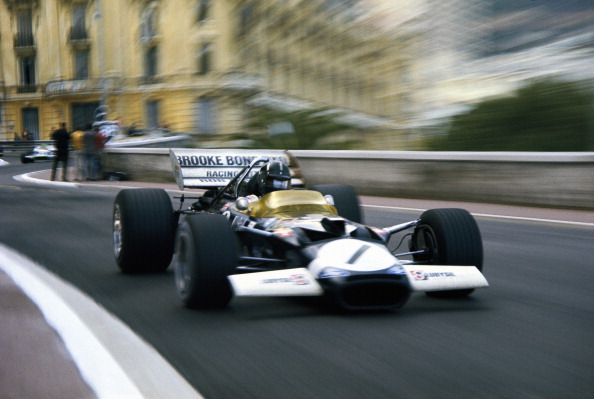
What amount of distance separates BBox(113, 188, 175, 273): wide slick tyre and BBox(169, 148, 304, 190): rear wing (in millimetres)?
1066

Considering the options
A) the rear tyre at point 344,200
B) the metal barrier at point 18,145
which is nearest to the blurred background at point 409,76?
the rear tyre at point 344,200

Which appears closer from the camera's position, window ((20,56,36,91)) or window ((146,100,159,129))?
window ((146,100,159,129))

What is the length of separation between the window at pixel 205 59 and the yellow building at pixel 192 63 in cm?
7

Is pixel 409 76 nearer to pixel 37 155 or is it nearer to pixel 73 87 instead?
pixel 37 155

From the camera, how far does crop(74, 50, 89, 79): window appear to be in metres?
59.2

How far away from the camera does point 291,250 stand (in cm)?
615

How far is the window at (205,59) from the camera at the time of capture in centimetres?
4766

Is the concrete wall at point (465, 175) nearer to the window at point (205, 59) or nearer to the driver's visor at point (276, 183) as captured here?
the driver's visor at point (276, 183)

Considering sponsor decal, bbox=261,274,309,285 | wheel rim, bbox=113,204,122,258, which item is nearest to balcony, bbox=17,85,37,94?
wheel rim, bbox=113,204,122,258

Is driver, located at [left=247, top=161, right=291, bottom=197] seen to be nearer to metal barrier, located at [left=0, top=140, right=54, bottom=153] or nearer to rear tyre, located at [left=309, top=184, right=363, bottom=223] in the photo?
rear tyre, located at [left=309, top=184, right=363, bottom=223]

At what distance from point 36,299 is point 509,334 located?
335cm

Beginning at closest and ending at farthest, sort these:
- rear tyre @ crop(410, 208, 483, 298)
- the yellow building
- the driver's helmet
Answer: rear tyre @ crop(410, 208, 483, 298), the driver's helmet, the yellow building

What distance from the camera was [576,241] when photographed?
10273 mm

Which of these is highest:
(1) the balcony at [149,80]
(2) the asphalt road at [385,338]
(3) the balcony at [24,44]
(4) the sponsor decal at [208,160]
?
(3) the balcony at [24,44]
